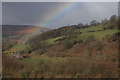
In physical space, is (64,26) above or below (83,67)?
above

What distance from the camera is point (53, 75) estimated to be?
11.1 m

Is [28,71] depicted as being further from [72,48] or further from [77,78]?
[72,48]

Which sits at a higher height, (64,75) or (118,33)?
(118,33)

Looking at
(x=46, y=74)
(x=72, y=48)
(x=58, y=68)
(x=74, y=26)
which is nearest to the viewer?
(x=46, y=74)

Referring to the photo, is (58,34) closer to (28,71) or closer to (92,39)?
(92,39)

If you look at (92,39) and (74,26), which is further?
(74,26)

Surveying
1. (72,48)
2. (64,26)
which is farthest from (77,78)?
(64,26)

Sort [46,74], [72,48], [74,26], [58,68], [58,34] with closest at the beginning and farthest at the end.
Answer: [46,74] → [58,68] → [72,48] → [58,34] → [74,26]

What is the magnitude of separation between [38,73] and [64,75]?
1387mm

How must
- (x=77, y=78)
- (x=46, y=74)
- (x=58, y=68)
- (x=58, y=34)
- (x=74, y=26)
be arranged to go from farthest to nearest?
(x=74, y=26) < (x=58, y=34) < (x=58, y=68) < (x=46, y=74) < (x=77, y=78)

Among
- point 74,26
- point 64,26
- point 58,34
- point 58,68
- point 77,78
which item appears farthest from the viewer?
point 64,26

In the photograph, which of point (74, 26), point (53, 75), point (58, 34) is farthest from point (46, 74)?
point (74, 26)

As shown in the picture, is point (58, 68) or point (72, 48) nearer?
point (58, 68)

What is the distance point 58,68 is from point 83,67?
1391 millimetres
